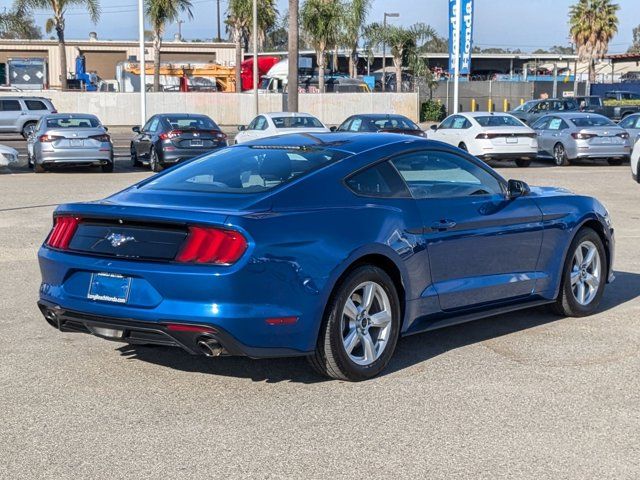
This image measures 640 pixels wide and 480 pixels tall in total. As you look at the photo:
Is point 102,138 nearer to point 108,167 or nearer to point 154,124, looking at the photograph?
point 108,167

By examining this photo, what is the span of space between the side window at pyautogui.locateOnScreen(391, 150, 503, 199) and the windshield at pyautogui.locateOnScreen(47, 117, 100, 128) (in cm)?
1785

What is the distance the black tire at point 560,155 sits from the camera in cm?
2628

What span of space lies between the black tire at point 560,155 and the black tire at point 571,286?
61.3 feet

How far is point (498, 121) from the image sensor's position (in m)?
25.8

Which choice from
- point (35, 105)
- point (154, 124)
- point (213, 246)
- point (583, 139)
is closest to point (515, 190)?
point (213, 246)

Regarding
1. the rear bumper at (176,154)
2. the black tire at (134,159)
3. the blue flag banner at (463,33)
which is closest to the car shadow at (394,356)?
the rear bumper at (176,154)

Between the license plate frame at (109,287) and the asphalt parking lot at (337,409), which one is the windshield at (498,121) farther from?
the license plate frame at (109,287)

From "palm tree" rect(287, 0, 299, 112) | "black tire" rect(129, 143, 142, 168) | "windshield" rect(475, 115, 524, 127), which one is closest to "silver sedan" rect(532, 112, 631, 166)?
"windshield" rect(475, 115, 524, 127)

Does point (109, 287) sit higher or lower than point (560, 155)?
higher

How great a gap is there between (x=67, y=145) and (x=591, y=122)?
1376 centimetres

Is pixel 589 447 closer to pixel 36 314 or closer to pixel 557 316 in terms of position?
pixel 557 316

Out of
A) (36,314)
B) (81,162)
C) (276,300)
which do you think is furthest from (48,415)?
(81,162)

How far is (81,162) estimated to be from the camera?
Answer: 2278 cm

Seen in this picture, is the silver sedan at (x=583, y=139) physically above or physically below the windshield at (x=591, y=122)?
below
